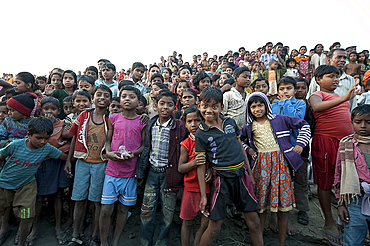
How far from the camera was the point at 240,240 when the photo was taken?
2.80m

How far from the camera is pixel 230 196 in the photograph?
2107 millimetres

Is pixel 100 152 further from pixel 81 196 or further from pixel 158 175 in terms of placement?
pixel 158 175

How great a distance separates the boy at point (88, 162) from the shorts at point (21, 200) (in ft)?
1.57

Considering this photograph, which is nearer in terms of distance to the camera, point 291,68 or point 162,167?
point 162,167

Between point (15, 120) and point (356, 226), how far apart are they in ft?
15.2

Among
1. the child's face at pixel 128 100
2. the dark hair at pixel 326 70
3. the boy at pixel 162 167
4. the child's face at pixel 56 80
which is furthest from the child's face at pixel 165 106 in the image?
the child's face at pixel 56 80

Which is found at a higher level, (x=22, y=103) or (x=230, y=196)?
(x=22, y=103)

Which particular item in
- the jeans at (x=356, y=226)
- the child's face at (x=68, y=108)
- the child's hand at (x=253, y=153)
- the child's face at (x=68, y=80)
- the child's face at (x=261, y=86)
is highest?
the child's face at (x=68, y=80)

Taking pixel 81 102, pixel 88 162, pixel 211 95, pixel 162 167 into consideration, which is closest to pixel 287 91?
pixel 211 95

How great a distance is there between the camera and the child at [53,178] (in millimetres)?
2770

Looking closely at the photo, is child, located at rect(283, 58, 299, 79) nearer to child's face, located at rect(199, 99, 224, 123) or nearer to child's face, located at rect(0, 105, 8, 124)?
child's face, located at rect(199, 99, 224, 123)

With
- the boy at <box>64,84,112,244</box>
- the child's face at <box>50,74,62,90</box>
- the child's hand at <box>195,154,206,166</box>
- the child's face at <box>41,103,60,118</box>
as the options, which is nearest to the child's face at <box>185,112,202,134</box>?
the child's hand at <box>195,154,206,166</box>

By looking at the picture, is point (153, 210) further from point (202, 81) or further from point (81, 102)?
point (202, 81)

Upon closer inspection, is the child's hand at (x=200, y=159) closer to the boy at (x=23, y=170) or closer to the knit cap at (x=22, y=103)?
the boy at (x=23, y=170)
